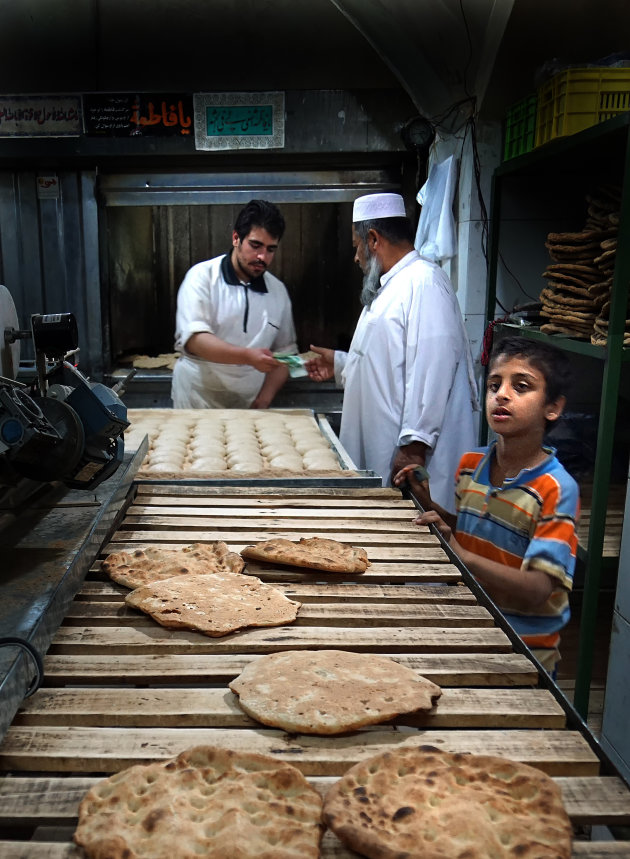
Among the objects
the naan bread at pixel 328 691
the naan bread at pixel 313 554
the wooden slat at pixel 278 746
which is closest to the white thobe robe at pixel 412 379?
the naan bread at pixel 313 554

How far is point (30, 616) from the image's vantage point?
123 cm

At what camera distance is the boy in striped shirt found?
188cm

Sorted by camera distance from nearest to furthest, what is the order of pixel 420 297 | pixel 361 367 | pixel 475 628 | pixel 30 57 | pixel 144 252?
pixel 475 628 < pixel 420 297 < pixel 361 367 < pixel 30 57 < pixel 144 252

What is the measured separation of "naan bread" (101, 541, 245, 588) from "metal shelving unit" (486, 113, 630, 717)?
60.3 inches

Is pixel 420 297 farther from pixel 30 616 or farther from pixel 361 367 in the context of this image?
pixel 30 616

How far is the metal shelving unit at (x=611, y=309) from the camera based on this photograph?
248 cm

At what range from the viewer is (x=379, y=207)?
3.37m

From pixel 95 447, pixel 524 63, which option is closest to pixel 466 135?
pixel 524 63

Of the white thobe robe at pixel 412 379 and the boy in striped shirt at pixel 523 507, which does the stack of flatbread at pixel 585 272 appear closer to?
the white thobe robe at pixel 412 379

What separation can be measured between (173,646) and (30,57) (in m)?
4.46

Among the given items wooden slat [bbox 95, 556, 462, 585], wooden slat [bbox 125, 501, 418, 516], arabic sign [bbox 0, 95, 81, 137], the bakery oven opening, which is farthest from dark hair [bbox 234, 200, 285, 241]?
wooden slat [bbox 95, 556, 462, 585]

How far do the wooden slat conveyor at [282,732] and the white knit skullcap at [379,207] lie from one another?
205 centimetres

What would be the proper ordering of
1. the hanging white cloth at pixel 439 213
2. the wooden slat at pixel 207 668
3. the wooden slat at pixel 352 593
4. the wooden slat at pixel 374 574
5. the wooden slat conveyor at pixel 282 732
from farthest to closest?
the hanging white cloth at pixel 439 213
the wooden slat at pixel 374 574
the wooden slat at pixel 352 593
the wooden slat at pixel 207 668
the wooden slat conveyor at pixel 282 732

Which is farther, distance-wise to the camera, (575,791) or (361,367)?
(361,367)
